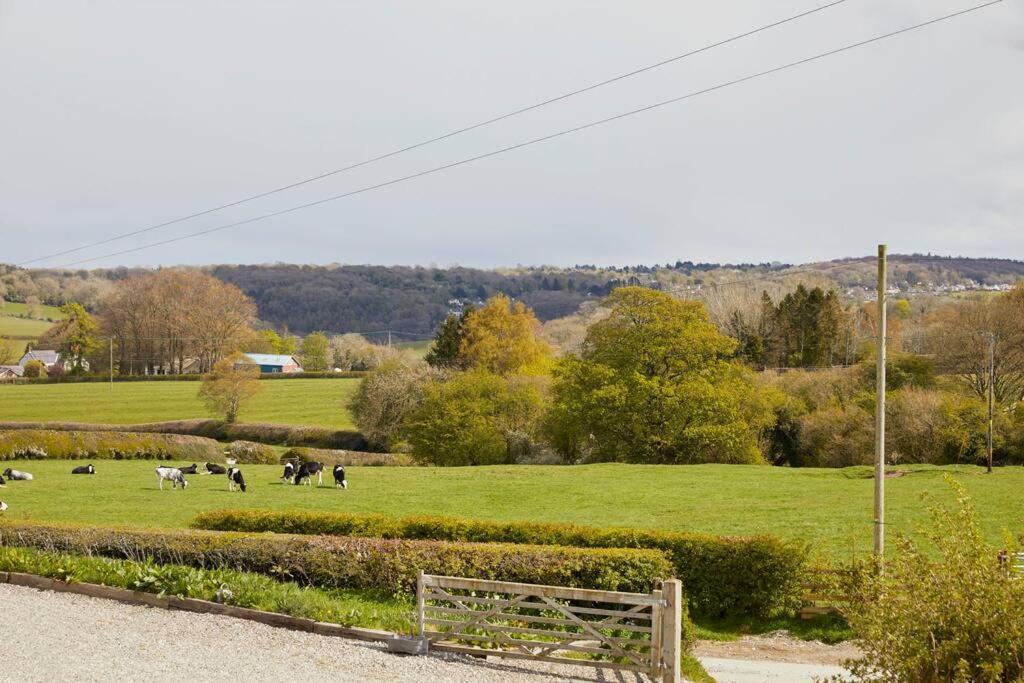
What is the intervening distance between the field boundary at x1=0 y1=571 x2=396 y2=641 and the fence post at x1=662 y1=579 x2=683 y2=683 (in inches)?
185

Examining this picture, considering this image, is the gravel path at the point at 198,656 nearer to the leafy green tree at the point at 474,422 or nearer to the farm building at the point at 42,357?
the leafy green tree at the point at 474,422

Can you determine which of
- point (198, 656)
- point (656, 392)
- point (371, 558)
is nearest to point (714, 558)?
point (371, 558)

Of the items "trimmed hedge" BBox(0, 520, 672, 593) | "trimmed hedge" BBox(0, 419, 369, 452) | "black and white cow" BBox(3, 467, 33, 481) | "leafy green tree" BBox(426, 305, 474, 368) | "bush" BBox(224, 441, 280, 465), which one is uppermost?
"leafy green tree" BBox(426, 305, 474, 368)

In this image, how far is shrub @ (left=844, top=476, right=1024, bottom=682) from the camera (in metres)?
10.6

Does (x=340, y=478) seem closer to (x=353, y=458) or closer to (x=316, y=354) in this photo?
(x=353, y=458)

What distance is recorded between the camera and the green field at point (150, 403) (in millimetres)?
86938

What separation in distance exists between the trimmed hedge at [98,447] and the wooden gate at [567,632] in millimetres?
37443

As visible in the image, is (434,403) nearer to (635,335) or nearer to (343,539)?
(635,335)

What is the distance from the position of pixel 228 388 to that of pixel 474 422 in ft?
102

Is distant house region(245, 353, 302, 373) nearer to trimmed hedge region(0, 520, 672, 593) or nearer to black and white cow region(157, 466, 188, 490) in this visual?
black and white cow region(157, 466, 188, 490)

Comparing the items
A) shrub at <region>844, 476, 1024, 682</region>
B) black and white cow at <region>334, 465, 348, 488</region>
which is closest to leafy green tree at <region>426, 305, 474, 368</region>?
black and white cow at <region>334, 465, 348, 488</region>

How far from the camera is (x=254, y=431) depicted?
78.8m

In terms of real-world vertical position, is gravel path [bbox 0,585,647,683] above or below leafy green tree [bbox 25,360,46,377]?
below

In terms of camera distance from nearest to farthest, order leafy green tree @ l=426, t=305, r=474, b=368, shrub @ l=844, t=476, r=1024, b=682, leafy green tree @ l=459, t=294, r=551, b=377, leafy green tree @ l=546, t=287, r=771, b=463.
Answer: shrub @ l=844, t=476, r=1024, b=682, leafy green tree @ l=546, t=287, r=771, b=463, leafy green tree @ l=459, t=294, r=551, b=377, leafy green tree @ l=426, t=305, r=474, b=368
